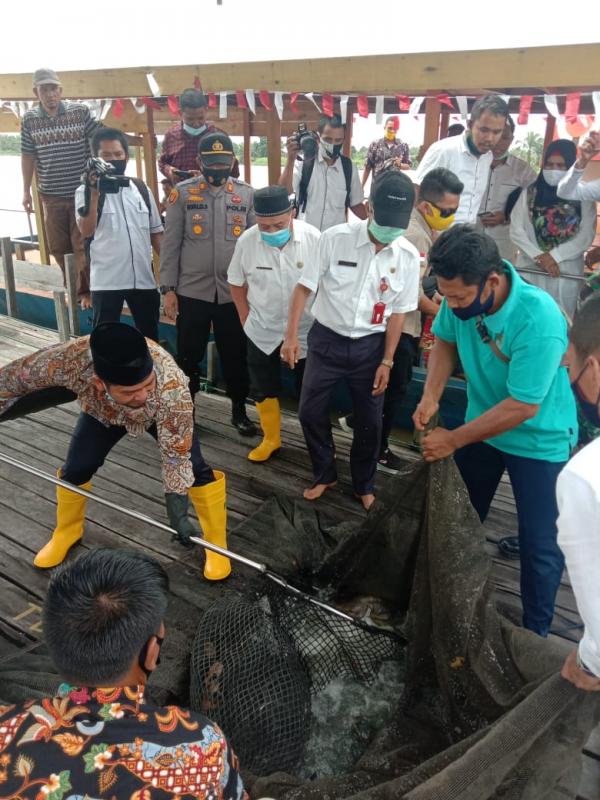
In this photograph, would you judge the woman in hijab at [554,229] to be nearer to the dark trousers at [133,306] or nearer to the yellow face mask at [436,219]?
the yellow face mask at [436,219]

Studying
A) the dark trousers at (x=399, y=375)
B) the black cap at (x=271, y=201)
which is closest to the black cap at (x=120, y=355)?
the black cap at (x=271, y=201)

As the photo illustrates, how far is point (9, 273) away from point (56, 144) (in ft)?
8.73

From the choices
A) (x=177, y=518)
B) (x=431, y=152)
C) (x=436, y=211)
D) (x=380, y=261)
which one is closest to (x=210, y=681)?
(x=177, y=518)

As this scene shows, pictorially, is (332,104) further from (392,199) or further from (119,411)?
(119,411)

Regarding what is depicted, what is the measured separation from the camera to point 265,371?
433cm

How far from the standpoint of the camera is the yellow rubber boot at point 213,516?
3.16 metres

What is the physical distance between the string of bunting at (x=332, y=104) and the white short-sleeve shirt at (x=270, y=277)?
2776mm

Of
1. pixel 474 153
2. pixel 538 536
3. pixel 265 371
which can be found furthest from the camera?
pixel 474 153

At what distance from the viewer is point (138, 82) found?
755 cm

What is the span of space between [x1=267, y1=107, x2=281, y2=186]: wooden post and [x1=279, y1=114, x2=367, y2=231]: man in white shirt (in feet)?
5.96

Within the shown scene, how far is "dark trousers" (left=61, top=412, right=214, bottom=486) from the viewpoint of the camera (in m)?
3.05

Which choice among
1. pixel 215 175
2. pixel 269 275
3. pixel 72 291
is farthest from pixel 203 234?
pixel 72 291

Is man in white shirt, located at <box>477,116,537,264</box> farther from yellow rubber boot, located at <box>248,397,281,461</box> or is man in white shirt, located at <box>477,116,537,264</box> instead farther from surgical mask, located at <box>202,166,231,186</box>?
yellow rubber boot, located at <box>248,397,281,461</box>

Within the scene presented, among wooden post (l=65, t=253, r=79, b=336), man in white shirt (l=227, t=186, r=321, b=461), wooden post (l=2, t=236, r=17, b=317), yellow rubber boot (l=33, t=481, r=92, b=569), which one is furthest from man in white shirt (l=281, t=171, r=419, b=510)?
wooden post (l=2, t=236, r=17, b=317)
